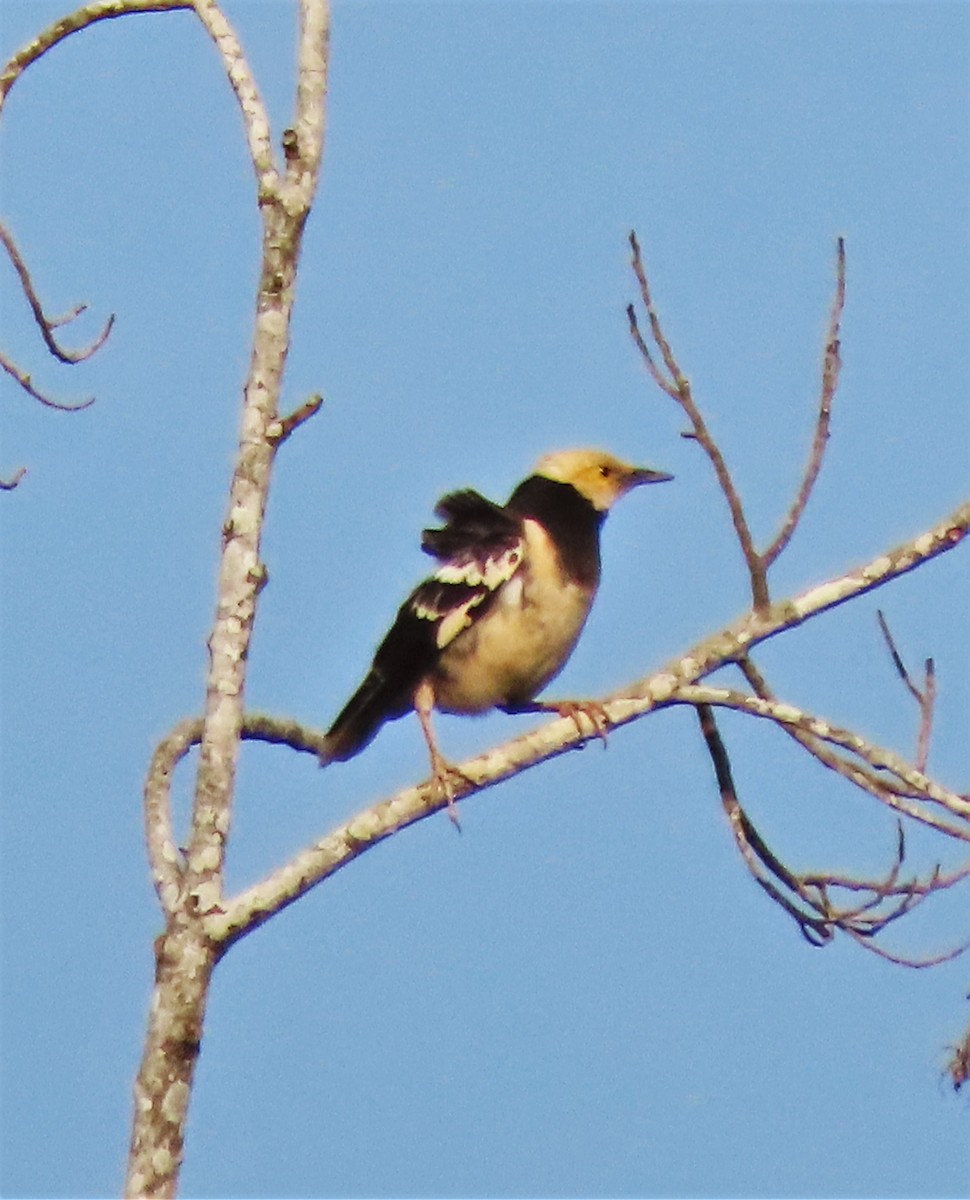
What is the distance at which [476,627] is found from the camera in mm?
6719

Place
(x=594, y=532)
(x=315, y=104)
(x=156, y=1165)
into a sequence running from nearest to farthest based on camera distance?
1. (x=156, y=1165)
2. (x=315, y=104)
3. (x=594, y=532)

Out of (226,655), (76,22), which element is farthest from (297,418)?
(76,22)

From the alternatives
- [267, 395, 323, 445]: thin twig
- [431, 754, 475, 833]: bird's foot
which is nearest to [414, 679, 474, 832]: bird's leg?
[431, 754, 475, 833]: bird's foot

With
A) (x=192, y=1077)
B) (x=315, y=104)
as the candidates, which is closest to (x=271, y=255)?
(x=315, y=104)

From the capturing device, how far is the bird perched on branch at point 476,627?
6.69 metres

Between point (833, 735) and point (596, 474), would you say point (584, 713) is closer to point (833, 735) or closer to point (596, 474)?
point (833, 735)

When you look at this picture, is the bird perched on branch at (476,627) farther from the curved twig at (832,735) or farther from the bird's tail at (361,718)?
the curved twig at (832,735)

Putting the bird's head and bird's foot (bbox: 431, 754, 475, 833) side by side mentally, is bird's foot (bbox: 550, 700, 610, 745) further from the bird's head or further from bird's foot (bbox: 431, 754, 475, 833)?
the bird's head

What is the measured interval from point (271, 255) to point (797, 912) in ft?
7.93

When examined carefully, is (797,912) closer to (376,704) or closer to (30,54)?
(376,704)

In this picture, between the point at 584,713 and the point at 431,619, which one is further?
the point at 431,619

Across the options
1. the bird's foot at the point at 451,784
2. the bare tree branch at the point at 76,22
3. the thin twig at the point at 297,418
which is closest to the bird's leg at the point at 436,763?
the bird's foot at the point at 451,784

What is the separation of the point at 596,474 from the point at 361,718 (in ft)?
4.73

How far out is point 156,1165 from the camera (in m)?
5.11
